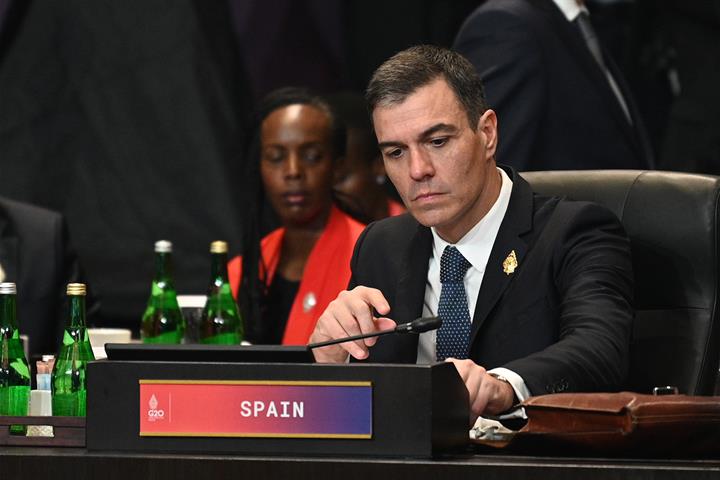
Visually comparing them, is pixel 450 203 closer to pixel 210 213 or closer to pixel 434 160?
pixel 434 160

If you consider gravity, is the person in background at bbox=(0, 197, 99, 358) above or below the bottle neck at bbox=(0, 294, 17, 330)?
above

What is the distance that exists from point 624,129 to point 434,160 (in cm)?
111

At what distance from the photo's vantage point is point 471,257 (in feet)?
7.13

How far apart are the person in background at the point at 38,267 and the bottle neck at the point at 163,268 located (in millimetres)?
553

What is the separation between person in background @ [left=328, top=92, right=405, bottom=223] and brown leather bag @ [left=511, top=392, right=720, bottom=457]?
2.44 metres

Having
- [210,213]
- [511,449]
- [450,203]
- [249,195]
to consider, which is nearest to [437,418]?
[511,449]

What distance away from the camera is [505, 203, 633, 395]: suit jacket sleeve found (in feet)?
5.85

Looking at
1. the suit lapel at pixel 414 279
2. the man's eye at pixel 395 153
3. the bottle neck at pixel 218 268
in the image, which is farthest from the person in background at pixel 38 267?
the man's eye at pixel 395 153

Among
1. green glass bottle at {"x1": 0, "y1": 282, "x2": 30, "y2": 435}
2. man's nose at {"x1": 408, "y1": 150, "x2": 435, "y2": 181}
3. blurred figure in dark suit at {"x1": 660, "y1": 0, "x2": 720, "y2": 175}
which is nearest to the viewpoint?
green glass bottle at {"x1": 0, "y1": 282, "x2": 30, "y2": 435}

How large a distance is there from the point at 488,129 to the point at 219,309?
2.67 ft

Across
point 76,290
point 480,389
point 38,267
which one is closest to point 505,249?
point 480,389

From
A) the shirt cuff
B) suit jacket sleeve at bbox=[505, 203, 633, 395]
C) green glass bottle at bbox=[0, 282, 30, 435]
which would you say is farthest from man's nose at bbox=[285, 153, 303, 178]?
the shirt cuff

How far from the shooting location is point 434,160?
2094 millimetres

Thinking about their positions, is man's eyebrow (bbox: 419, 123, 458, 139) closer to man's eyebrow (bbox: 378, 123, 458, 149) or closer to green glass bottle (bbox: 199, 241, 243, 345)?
man's eyebrow (bbox: 378, 123, 458, 149)
